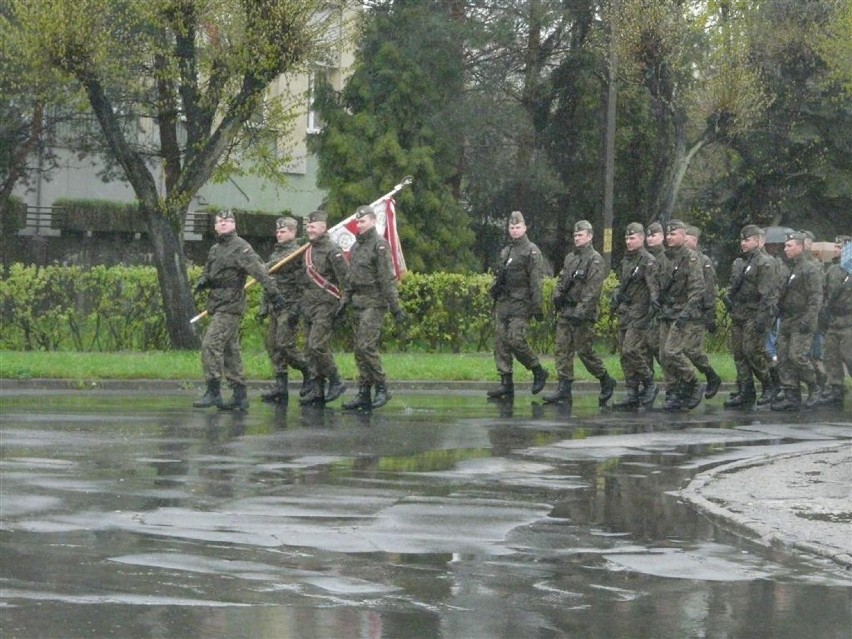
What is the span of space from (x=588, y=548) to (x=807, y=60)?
3104 cm

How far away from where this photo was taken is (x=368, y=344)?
1661 cm

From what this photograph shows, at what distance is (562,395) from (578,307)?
0.97 meters

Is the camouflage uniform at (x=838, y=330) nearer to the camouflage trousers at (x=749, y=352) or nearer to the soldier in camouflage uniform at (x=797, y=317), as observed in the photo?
the soldier in camouflage uniform at (x=797, y=317)

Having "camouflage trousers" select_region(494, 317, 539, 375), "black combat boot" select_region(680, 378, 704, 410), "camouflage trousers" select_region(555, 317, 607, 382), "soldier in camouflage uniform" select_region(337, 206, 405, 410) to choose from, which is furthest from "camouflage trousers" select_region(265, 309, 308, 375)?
"black combat boot" select_region(680, 378, 704, 410)

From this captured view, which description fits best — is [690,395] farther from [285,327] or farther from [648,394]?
[285,327]

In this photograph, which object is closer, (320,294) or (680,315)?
(320,294)

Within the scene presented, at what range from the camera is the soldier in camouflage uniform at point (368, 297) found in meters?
16.6

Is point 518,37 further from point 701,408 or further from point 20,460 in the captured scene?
point 20,460

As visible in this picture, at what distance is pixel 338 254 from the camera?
17.1m

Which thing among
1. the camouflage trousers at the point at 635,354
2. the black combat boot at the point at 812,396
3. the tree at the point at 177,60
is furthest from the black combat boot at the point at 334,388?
the tree at the point at 177,60

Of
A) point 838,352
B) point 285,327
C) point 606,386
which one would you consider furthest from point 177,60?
point 838,352

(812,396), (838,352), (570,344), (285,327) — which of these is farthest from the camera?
(838,352)

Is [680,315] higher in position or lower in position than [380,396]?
higher

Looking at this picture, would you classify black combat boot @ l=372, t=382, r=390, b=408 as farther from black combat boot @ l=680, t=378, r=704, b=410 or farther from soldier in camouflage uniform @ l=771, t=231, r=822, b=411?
soldier in camouflage uniform @ l=771, t=231, r=822, b=411
